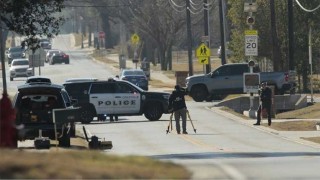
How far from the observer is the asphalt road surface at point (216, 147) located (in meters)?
21.1

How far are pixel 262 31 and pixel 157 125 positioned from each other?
2597 centimetres

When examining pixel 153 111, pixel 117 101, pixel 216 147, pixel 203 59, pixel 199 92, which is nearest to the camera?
pixel 216 147

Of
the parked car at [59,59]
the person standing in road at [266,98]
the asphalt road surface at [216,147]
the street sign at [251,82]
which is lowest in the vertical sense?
the asphalt road surface at [216,147]

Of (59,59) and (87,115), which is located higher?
(59,59)

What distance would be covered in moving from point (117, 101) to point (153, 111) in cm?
158

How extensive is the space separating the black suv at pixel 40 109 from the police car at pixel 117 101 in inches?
610

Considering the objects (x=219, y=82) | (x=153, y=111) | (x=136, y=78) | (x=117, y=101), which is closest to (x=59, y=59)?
(x=136, y=78)

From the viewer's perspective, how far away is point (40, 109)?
3089 cm

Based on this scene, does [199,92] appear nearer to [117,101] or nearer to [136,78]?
[136,78]

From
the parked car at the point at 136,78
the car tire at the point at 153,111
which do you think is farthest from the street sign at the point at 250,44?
the parked car at the point at 136,78

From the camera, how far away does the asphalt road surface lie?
69.2 ft

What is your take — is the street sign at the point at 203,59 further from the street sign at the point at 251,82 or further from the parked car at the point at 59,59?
the parked car at the point at 59,59

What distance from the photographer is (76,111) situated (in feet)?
92.0

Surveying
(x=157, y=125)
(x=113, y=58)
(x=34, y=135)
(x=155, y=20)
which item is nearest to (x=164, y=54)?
(x=155, y=20)
